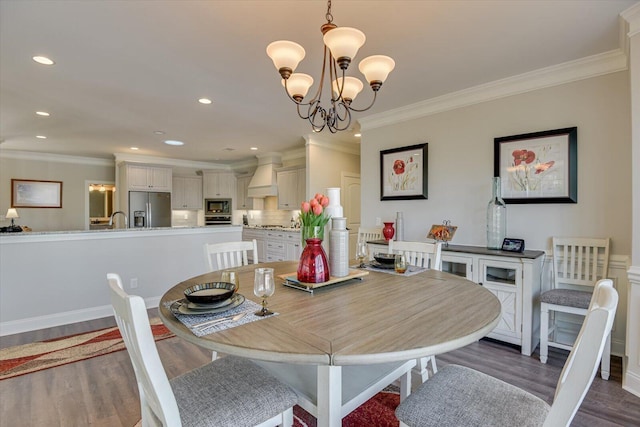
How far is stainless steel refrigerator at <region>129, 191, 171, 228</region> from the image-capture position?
256 inches

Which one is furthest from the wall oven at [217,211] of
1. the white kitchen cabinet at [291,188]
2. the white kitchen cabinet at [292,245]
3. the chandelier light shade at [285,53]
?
the chandelier light shade at [285,53]

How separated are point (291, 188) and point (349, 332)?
512 cm

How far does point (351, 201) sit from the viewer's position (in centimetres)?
590

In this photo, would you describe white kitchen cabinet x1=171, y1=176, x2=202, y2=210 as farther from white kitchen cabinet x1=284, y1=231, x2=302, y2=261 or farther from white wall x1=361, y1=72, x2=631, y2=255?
white wall x1=361, y1=72, x2=631, y2=255

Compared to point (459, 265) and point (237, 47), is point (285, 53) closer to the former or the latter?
point (237, 47)

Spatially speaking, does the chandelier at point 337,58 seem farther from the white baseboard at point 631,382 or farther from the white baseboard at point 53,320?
the white baseboard at point 53,320

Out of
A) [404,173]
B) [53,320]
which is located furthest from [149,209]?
[404,173]

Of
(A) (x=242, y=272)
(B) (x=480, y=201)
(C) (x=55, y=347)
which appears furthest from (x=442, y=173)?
(C) (x=55, y=347)

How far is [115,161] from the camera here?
6934mm

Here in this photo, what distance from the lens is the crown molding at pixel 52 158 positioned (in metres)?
6.10

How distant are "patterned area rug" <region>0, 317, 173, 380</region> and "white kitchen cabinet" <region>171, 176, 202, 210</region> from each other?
4.74 m

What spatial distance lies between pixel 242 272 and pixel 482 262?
7.16ft

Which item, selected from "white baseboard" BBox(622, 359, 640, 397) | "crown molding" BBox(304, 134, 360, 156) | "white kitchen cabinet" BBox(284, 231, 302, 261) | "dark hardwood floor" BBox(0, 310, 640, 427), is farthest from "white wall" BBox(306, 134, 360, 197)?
"white baseboard" BBox(622, 359, 640, 397)

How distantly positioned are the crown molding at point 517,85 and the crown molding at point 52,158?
260 inches
